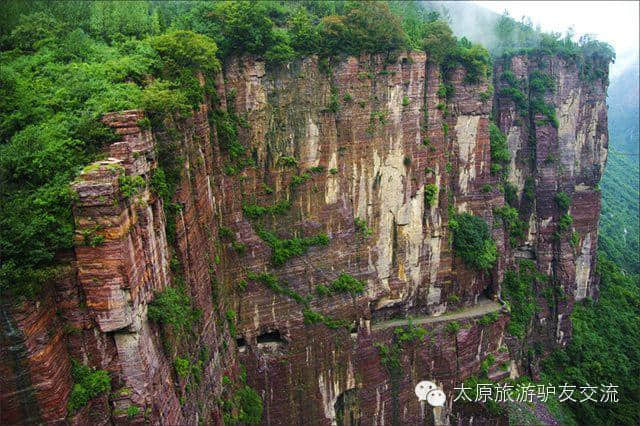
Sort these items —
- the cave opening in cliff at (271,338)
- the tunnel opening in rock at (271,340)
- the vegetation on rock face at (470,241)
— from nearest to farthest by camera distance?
the tunnel opening in rock at (271,340)
the cave opening in cliff at (271,338)
the vegetation on rock face at (470,241)

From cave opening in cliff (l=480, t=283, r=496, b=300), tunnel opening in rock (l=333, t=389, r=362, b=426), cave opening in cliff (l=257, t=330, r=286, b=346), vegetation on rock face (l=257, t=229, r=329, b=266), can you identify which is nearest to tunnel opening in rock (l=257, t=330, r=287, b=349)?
cave opening in cliff (l=257, t=330, r=286, b=346)

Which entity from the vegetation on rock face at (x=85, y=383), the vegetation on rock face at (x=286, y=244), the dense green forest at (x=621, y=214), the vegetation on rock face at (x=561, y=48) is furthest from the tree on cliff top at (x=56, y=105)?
the dense green forest at (x=621, y=214)

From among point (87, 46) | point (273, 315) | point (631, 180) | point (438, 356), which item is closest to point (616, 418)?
point (438, 356)

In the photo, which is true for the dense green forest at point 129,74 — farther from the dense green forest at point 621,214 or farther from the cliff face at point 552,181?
the dense green forest at point 621,214

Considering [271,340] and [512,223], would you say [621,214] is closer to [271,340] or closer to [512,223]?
[512,223]

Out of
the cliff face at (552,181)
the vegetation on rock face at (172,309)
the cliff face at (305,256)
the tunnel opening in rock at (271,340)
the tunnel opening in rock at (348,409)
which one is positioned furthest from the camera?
the cliff face at (552,181)

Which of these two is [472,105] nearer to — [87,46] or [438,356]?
[438,356]
